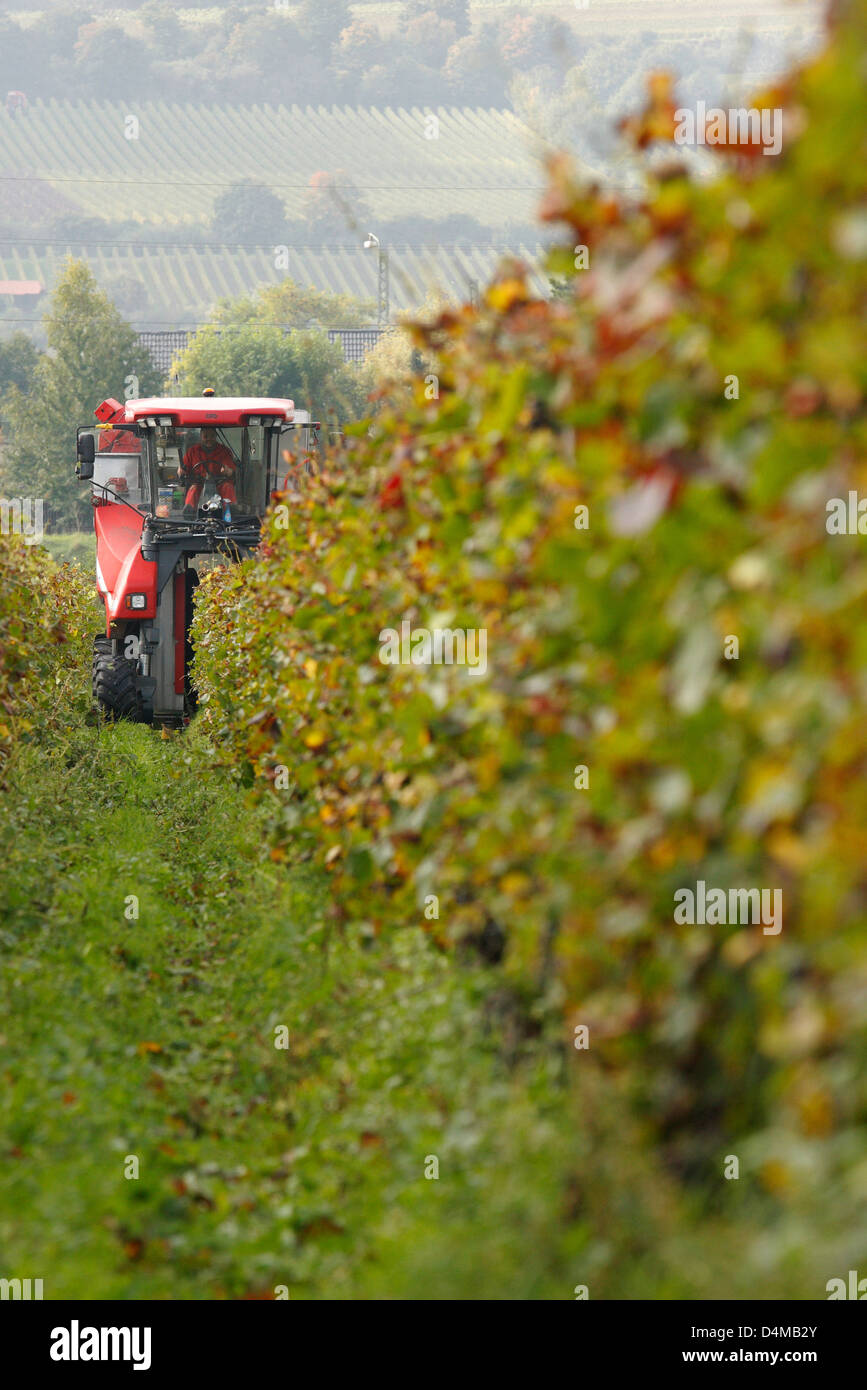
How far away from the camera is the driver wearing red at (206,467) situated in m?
16.4

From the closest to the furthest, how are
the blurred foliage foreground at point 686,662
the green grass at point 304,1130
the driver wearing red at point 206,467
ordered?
the blurred foliage foreground at point 686,662
the green grass at point 304,1130
the driver wearing red at point 206,467

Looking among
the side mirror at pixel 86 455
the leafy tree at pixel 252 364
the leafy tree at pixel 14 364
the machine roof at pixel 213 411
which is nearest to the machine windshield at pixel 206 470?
the machine roof at pixel 213 411

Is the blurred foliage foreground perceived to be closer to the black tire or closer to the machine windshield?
the black tire

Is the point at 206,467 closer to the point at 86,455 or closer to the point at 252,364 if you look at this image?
the point at 86,455

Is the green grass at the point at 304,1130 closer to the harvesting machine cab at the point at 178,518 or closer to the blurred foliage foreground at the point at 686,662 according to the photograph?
the blurred foliage foreground at the point at 686,662

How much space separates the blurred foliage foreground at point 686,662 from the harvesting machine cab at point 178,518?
1163 centimetres

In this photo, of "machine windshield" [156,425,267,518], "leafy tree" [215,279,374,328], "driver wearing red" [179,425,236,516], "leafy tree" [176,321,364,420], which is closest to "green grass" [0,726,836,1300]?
"machine windshield" [156,425,267,518]

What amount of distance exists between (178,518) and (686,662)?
14.0 metres

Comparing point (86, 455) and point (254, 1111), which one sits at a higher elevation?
point (86, 455)

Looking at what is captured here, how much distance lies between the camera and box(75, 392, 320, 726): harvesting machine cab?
15977 millimetres

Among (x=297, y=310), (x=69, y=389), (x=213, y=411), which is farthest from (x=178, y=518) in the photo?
(x=297, y=310)

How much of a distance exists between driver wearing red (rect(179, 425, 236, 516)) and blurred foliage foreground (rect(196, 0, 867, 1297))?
1205 centimetres

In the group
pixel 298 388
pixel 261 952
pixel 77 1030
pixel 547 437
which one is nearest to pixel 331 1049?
pixel 77 1030

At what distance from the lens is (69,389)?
82812 millimetres
